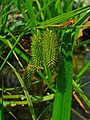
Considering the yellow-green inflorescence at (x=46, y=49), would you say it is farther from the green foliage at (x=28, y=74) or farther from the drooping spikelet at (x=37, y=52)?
the green foliage at (x=28, y=74)

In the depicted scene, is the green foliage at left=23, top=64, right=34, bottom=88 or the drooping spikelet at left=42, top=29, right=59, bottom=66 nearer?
the drooping spikelet at left=42, top=29, right=59, bottom=66

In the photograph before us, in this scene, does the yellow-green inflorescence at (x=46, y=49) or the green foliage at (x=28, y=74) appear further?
the green foliage at (x=28, y=74)

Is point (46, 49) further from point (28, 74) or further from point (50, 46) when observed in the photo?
point (28, 74)

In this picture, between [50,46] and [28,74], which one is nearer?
[50,46]

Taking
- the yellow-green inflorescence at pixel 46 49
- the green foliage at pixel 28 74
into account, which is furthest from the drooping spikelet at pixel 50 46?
the green foliage at pixel 28 74

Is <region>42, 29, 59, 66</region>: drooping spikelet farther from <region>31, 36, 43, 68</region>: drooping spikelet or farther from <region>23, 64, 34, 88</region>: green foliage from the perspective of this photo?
<region>23, 64, 34, 88</region>: green foliage

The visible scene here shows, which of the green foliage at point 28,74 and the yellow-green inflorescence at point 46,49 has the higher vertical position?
the yellow-green inflorescence at point 46,49

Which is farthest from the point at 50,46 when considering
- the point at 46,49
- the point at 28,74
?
the point at 28,74

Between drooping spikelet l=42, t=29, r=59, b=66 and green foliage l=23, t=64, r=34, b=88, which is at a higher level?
drooping spikelet l=42, t=29, r=59, b=66

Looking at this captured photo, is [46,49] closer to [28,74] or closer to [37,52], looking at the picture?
[37,52]

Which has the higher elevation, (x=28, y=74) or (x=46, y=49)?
(x=46, y=49)

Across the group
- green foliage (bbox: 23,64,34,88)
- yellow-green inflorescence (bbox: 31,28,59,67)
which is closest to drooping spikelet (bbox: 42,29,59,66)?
yellow-green inflorescence (bbox: 31,28,59,67)

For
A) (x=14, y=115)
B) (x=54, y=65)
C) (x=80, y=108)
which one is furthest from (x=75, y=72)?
(x=54, y=65)
